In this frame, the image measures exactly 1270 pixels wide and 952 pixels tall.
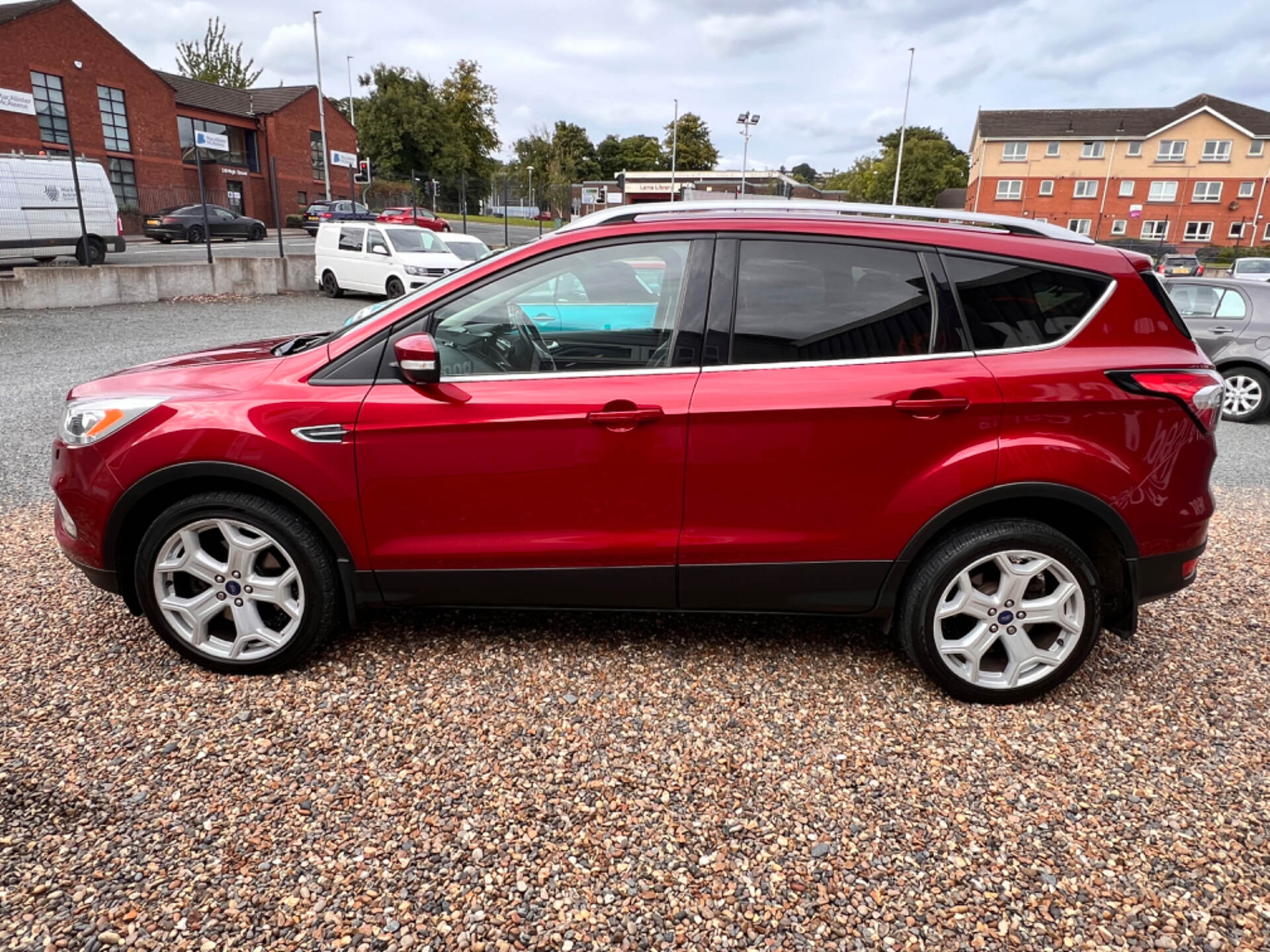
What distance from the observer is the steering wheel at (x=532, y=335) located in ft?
9.81

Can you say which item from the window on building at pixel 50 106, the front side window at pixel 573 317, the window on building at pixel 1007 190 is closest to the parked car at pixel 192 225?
the window on building at pixel 50 106

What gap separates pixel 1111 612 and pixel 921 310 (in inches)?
55.2

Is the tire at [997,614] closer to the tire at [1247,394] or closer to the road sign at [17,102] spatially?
the tire at [1247,394]

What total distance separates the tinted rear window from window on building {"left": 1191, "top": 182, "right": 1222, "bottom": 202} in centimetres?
6851

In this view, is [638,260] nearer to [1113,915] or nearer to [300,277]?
[1113,915]

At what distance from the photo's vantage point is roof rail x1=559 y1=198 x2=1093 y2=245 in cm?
307

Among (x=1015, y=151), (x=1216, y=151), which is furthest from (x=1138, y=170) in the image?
(x=1015, y=151)

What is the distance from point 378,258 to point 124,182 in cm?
2866

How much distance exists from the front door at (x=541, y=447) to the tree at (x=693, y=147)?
299 ft

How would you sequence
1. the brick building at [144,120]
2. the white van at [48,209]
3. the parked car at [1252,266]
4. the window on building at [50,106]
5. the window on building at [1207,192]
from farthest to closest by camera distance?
the window on building at [1207,192] < the window on building at [50,106] < the brick building at [144,120] < the parked car at [1252,266] < the white van at [48,209]

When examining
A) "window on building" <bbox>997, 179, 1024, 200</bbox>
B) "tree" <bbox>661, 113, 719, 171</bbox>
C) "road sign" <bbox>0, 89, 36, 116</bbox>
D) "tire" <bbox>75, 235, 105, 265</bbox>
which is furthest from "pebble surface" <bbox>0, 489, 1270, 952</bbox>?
"tree" <bbox>661, 113, 719, 171</bbox>

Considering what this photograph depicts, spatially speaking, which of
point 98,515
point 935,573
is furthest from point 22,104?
point 935,573

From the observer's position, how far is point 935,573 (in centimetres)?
294

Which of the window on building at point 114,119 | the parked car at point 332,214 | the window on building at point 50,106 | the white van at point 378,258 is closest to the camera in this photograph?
the white van at point 378,258
